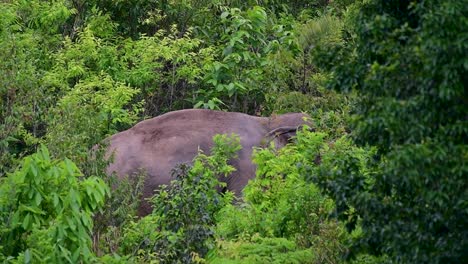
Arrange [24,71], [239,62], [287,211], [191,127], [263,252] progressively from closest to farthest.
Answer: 1. [263,252]
2. [287,211]
3. [24,71]
4. [191,127]
5. [239,62]

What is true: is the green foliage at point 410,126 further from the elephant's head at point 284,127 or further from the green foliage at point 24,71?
the elephant's head at point 284,127

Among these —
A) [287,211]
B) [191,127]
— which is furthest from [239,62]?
[287,211]

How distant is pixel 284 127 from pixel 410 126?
742cm

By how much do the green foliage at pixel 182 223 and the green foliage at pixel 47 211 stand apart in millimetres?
1129

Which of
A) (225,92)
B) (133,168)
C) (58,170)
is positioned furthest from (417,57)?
(225,92)

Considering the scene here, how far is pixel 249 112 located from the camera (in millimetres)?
17203

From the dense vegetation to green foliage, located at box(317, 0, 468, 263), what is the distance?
0.01 m

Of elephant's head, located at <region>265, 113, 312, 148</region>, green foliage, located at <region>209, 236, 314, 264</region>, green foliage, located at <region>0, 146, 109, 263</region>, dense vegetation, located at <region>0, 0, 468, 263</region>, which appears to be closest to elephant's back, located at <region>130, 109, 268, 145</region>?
elephant's head, located at <region>265, 113, 312, 148</region>

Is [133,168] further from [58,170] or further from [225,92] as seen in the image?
[58,170]

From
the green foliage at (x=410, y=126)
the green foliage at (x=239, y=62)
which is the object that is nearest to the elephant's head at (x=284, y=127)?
the green foliage at (x=239, y=62)

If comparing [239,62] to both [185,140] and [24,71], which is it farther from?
[24,71]

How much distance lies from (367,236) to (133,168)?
6.69 m

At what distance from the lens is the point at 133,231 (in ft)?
34.0

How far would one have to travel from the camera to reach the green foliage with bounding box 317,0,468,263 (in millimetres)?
6344
